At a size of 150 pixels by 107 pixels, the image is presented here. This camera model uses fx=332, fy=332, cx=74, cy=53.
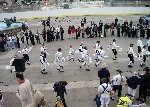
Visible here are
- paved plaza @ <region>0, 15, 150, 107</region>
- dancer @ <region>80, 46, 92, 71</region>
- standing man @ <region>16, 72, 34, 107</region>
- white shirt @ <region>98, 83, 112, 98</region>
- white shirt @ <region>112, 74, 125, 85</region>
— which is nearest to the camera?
standing man @ <region>16, 72, 34, 107</region>

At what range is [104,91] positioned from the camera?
45.5 feet

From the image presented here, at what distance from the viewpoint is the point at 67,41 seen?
32219 mm

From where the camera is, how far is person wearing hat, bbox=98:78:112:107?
13.8 metres

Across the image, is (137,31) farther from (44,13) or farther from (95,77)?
(44,13)

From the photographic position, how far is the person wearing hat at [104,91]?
1376 centimetres

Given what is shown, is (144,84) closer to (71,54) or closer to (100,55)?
(100,55)

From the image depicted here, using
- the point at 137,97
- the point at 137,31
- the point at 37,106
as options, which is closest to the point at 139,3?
the point at 137,31

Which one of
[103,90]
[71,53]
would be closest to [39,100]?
[103,90]

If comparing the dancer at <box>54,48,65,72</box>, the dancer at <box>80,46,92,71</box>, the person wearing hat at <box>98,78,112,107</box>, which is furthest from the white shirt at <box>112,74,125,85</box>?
the dancer at <box>54,48,65,72</box>

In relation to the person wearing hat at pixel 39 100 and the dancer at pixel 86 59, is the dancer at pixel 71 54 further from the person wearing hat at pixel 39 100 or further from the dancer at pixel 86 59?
the person wearing hat at pixel 39 100

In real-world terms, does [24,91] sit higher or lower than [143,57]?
higher

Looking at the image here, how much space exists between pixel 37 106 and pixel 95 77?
11.2 m

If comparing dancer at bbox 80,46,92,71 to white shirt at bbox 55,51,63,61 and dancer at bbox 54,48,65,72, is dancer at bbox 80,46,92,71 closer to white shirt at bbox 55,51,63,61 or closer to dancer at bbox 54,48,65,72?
dancer at bbox 54,48,65,72

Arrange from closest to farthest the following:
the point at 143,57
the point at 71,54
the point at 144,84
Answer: the point at 144,84 < the point at 143,57 < the point at 71,54
